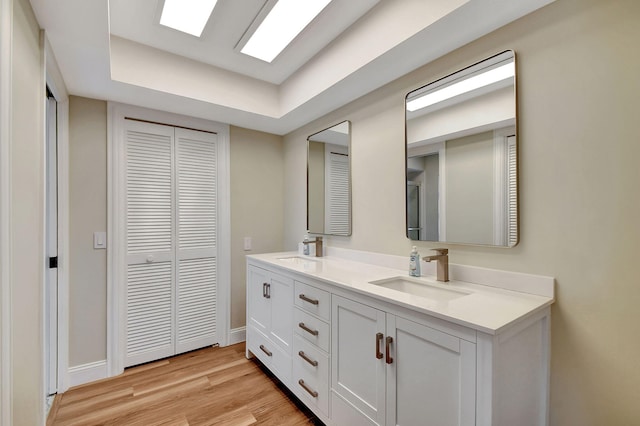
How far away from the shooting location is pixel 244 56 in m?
2.26

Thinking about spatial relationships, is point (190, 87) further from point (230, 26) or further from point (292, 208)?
point (292, 208)

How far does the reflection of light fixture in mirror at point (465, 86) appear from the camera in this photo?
1.43 m

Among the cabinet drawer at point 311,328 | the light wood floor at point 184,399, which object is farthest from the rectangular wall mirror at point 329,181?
the light wood floor at point 184,399

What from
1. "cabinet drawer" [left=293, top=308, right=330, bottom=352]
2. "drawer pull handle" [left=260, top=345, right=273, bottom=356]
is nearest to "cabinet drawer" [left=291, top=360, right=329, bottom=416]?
"cabinet drawer" [left=293, top=308, right=330, bottom=352]

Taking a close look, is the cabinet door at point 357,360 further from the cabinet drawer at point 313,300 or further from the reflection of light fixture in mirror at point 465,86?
the reflection of light fixture in mirror at point 465,86

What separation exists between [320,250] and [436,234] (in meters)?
1.12

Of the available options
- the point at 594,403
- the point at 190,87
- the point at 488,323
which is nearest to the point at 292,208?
the point at 190,87

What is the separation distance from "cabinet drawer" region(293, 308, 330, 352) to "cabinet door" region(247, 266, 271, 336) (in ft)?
1.41

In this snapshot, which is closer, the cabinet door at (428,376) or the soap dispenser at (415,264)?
the cabinet door at (428,376)

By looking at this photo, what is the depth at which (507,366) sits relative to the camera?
1.06 m

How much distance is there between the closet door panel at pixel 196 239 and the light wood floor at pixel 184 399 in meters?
0.32

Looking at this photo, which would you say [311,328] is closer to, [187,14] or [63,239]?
[63,239]

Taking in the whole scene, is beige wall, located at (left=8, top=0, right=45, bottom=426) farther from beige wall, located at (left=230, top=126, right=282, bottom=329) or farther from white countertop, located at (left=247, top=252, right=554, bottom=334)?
beige wall, located at (left=230, top=126, right=282, bottom=329)

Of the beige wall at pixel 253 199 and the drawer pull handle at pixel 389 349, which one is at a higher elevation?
the beige wall at pixel 253 199
